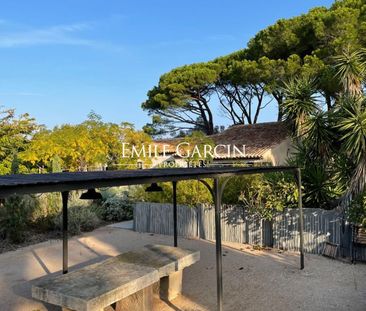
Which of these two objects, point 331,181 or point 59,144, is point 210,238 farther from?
point 59,144

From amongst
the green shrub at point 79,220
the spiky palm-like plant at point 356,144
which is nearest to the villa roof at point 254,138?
the green shrub at point 79,220

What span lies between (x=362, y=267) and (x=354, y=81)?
5.28m

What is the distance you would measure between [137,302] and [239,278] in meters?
2.34

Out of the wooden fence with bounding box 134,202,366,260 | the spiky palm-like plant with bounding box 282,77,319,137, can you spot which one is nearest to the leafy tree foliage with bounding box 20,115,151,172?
the wooden fence with bounding box 134,202,366,260

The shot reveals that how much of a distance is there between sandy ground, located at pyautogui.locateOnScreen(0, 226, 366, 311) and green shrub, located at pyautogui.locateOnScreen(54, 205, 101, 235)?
136cm

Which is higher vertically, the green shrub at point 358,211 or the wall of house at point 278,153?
the wall of house at point 278,153

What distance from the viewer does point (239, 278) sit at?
6.80 metres

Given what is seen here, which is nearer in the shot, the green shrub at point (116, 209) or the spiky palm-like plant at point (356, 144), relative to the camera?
the spiky palm-like plant at point (356, 144)

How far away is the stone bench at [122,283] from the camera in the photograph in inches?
171

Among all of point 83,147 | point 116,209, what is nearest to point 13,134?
point 83,147

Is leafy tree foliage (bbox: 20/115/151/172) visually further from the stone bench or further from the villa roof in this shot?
the stone bench

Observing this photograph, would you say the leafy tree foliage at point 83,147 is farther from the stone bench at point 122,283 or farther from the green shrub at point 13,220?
the stone bench at point 122,283

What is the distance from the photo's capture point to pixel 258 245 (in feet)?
30.1

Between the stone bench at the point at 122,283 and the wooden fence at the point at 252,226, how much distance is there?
324cm
